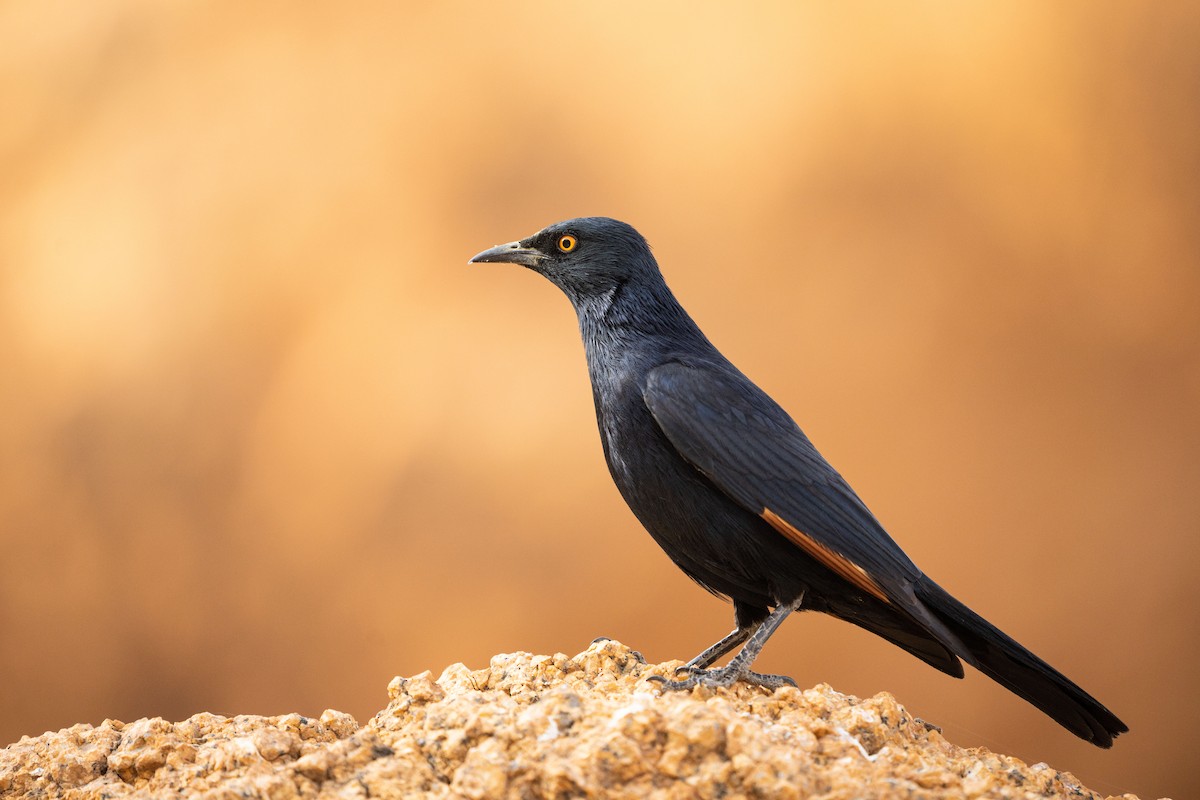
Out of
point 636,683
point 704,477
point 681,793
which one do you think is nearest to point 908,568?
point 704,477

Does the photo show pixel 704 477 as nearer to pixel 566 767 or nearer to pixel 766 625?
pixel 766 625

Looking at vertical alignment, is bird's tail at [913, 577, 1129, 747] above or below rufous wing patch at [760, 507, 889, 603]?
below

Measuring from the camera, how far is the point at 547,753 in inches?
103

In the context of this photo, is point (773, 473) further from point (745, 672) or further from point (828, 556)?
point (745, 672)

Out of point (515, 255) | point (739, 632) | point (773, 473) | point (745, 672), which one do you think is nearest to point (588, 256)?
point (515, 255)

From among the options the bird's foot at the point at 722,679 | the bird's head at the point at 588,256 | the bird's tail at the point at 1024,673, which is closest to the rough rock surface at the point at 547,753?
the bird's foot at the point at 722,679

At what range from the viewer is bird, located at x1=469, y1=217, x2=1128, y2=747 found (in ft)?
11.6

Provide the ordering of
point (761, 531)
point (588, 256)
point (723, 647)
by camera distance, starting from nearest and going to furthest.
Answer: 1. point (761, 531)
2. point (723, 647)
3. point (588, 256)

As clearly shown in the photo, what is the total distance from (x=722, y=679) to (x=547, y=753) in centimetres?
99

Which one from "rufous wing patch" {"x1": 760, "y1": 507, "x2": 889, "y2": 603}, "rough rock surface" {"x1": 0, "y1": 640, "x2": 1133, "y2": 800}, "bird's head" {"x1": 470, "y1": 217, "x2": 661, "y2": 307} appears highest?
"bird's head" {"x1": 470, "y1": 217, "x2": 661, "y2": 307}

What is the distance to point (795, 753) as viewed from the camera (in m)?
2.66

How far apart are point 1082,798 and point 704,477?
1465mm

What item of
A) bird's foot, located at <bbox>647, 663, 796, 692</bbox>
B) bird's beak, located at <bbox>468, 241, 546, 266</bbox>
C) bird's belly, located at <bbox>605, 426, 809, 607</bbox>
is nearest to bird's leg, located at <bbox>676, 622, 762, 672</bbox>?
bird's belly, located at <bbox>605, 426, 809, 607</bbox>

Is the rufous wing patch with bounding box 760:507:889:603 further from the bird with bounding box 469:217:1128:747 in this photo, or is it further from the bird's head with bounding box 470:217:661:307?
the bird's head with bounding box 470:217:661:307
